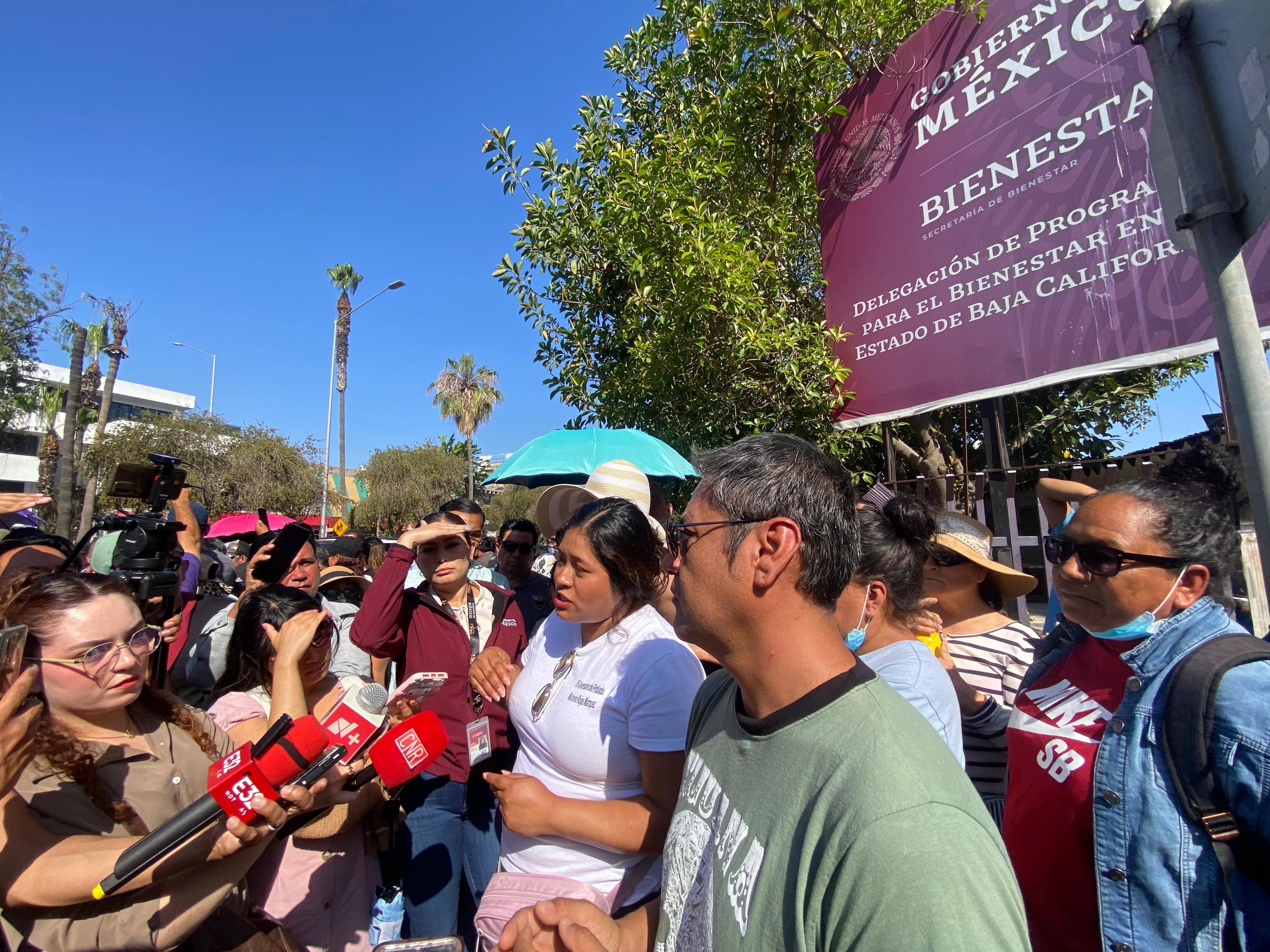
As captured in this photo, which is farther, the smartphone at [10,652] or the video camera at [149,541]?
the video camera at [149,541]

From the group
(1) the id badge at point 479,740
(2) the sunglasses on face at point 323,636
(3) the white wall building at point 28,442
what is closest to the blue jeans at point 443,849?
(1) the id badge at point 479,740

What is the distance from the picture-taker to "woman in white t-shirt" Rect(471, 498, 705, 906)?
1.92 m

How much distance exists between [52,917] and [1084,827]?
103 inches

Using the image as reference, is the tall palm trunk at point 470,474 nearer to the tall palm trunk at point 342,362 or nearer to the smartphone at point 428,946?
the tall palm trunk at point 342,362

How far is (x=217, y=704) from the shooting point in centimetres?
280

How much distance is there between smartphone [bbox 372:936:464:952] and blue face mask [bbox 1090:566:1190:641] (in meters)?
1.90

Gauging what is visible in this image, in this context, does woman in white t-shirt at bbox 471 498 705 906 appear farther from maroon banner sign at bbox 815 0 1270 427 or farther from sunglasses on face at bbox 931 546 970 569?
maroon banner sign at bbox 815 0 1270 427

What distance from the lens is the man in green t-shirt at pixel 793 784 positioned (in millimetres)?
896

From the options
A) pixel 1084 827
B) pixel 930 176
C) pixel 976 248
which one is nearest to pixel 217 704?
pixel 1084 827

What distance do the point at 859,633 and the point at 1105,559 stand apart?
708 mm

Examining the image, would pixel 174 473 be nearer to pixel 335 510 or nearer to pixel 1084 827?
pixel 1084 827

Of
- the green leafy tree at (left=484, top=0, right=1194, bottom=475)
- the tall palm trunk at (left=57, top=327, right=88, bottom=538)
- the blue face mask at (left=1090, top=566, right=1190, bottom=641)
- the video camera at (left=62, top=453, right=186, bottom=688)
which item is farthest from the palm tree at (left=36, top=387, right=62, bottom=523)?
the blue face mask at (left=1090, top=566, right=1190, bottom=641)

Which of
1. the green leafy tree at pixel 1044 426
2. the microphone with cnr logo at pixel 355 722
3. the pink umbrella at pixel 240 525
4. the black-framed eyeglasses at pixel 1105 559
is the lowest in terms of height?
the microphone with cnr logo at pixel 355 722

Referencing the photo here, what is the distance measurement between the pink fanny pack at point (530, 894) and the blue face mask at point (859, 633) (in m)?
0.88
